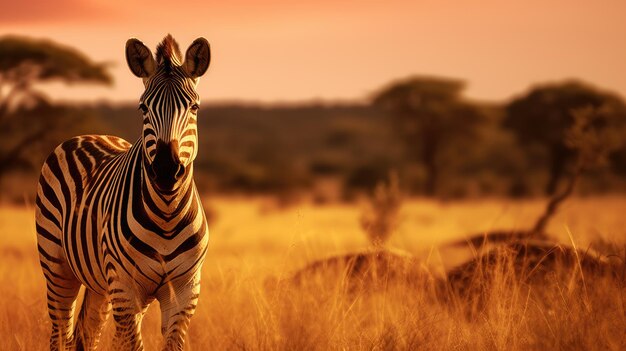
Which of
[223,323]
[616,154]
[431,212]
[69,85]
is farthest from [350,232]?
[616,154]

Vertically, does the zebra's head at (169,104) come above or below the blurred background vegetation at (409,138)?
above

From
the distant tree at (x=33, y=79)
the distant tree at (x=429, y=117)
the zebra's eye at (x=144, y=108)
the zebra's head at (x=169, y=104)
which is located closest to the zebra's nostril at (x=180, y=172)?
the zebra's head at (x=169, y=104)

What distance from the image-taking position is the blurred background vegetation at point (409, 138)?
792 inches

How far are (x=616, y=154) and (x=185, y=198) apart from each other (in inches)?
1128

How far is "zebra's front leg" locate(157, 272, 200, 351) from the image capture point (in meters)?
4.50

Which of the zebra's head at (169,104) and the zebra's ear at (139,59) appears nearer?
the zebra's head at (169,104)

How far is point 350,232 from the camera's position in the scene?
18.8 meters

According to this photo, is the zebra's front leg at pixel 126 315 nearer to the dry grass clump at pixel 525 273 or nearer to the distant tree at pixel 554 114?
the dry grass clump at pixel 525 273

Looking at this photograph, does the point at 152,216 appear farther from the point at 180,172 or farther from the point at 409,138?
the point at 409,138

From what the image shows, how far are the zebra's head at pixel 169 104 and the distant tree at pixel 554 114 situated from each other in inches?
1005

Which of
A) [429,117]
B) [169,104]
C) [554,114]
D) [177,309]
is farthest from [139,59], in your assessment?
[429,117]

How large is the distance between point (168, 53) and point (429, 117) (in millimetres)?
29928

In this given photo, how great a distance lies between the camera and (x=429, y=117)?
A: 33875mm

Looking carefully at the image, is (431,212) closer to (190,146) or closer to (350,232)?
(350,232)
